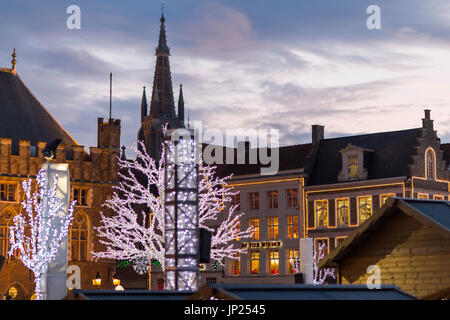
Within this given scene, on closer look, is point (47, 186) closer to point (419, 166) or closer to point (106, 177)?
point (106, 177)

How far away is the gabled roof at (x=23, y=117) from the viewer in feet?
175

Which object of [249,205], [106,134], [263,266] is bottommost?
[263,266]

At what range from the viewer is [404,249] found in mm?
22359

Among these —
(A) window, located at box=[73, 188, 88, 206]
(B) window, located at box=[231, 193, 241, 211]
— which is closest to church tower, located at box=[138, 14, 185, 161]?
(B) window, located at box=[231, 193, 241, 211]

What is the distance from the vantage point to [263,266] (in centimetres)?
5969

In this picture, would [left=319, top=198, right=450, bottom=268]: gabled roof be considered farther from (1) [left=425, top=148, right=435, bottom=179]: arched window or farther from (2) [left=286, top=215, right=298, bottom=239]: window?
(2) [left=286, top=215, right=298, bottom=239]: window

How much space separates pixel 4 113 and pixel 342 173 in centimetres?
2188

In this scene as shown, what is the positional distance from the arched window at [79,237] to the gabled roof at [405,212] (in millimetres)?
30579

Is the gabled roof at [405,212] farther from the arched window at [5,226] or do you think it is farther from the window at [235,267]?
the window at [235,267]

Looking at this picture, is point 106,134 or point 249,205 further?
point 249,205

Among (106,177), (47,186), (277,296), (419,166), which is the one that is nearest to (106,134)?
(106,177)

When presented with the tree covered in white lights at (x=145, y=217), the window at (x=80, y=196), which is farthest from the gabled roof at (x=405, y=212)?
the window at (x=80, y=196)

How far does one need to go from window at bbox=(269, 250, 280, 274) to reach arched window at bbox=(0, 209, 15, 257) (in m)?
18.4
